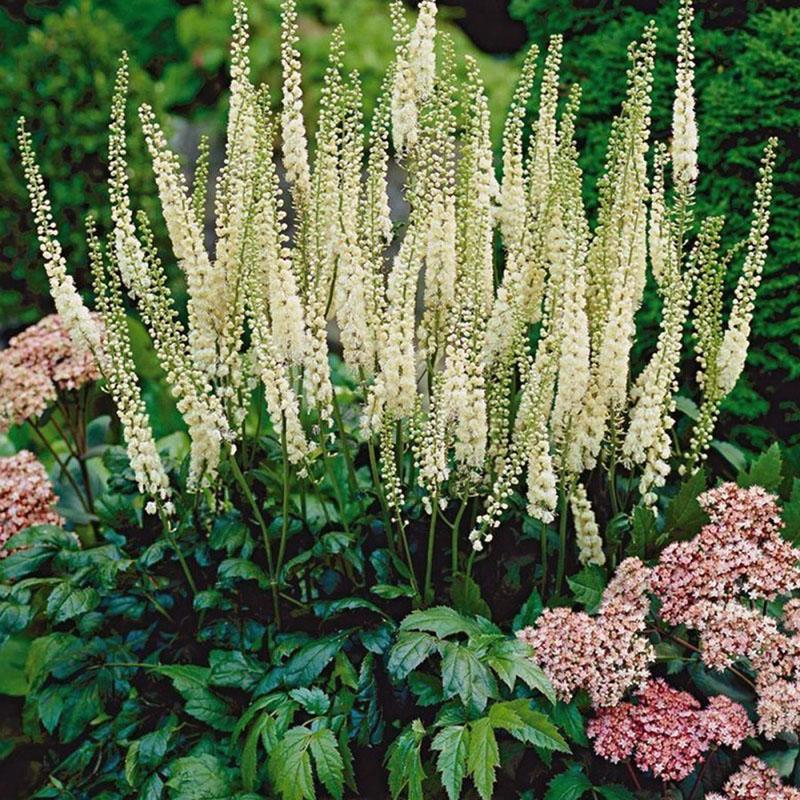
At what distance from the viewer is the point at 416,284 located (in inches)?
115

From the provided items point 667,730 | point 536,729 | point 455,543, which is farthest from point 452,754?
point 455,543

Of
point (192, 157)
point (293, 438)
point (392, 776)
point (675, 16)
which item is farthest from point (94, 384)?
point (192, 157)

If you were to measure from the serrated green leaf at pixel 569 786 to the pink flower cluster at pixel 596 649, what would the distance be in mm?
194

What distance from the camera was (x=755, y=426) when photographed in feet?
14.3

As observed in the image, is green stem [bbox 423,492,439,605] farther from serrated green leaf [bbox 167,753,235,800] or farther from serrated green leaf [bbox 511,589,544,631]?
serrated green leaf [bbox 167,753,235,800]

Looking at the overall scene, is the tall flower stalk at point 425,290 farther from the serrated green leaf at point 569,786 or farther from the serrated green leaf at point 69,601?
the serrated green leaf at point 569,786

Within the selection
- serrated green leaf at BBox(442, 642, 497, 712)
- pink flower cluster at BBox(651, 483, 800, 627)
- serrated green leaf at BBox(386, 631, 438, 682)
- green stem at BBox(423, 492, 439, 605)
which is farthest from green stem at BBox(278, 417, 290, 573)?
pink flower cluster at BBox(651, 483, 800, 627)

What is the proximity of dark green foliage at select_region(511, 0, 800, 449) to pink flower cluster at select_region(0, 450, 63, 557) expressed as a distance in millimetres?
2295

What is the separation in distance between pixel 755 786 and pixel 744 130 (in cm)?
247

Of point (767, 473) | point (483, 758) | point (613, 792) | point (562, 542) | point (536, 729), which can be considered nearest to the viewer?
point (483, 758)

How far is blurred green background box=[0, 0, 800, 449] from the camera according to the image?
4230 mm

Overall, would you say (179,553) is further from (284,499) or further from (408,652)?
(408,652)

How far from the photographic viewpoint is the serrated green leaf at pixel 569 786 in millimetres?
2809

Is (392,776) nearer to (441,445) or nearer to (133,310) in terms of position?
(441,445)
